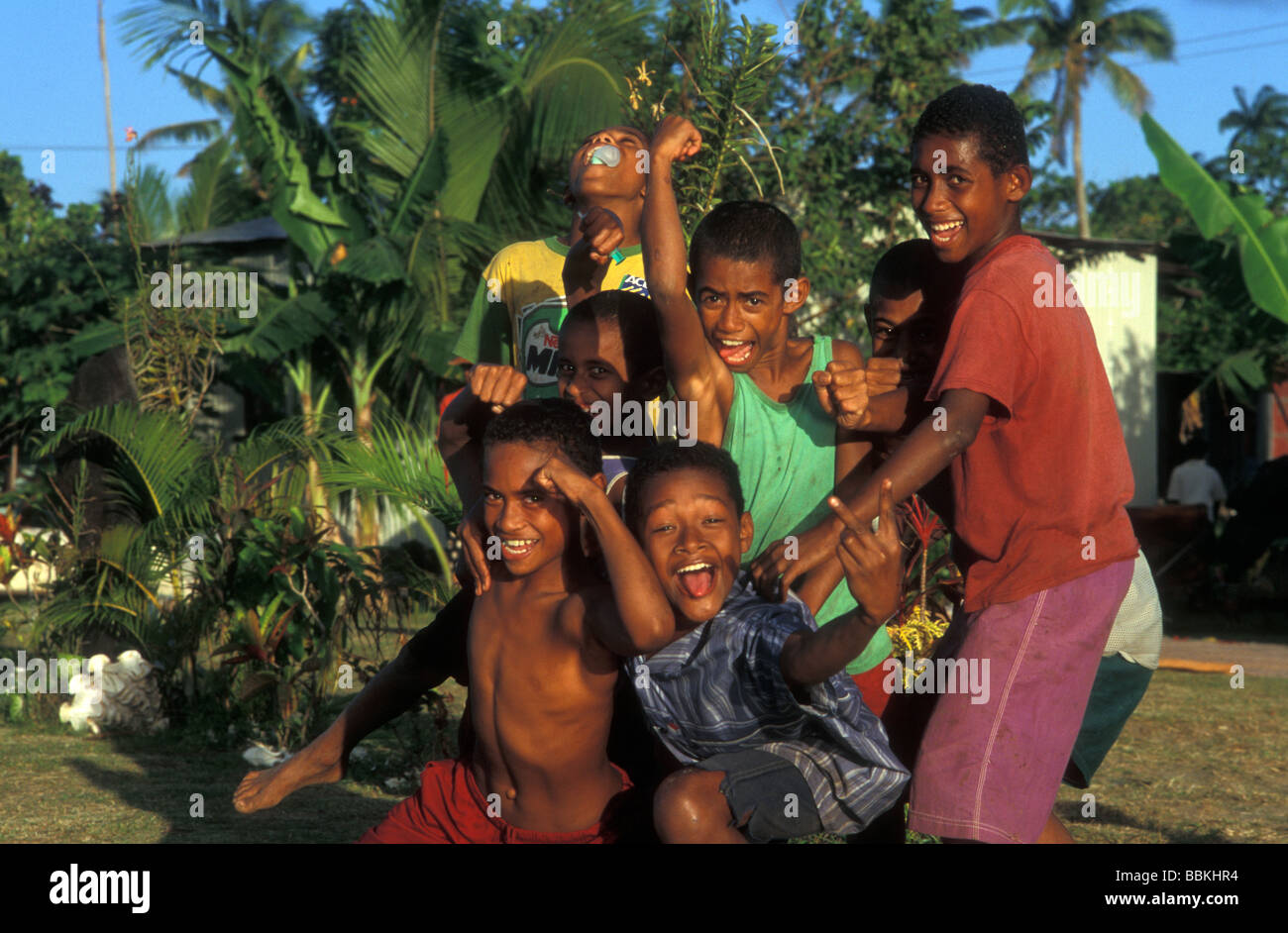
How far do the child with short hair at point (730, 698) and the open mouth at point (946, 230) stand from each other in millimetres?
677

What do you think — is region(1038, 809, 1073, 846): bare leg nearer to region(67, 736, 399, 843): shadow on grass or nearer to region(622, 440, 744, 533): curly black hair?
region(622, 440, 744, 533): curly black hair

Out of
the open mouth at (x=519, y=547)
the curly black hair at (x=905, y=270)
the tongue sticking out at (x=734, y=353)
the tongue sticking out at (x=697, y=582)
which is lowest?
the tongue sticking out at (x=697, y=582)

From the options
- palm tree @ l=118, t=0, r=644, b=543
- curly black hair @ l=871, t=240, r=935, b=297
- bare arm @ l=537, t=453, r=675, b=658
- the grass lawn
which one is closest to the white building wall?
palm tree @ l=118, t=0, r=644, b=543

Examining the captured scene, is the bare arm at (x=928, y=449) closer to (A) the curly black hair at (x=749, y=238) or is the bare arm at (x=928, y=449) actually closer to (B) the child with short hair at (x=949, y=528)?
(B) the child with short hair at (x=949, y=528)

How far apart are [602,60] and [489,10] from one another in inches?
60.2

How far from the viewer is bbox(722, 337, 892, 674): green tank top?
10.5 ft

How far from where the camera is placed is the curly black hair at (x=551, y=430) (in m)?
3.11

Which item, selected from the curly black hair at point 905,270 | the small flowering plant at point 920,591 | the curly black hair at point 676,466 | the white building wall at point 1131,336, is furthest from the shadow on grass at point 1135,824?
the white building wall at point 1131,336

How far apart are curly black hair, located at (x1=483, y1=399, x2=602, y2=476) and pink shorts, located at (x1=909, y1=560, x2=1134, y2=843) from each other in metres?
0.95

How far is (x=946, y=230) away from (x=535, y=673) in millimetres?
1380

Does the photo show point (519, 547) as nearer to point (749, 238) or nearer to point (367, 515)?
point (749, 238)

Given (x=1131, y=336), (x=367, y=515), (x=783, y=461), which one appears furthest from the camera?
(x=1131, y=336)

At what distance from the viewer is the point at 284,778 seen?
3.62 m

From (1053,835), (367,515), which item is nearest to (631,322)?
(1053,835)
